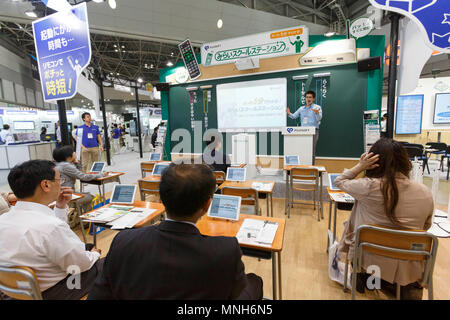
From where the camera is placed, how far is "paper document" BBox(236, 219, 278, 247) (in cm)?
146

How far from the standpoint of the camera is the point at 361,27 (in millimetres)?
4484

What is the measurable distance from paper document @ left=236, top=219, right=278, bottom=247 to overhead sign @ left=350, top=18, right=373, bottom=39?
4.80 meters

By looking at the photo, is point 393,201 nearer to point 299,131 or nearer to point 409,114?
point 299,131

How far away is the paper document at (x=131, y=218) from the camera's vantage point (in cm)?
173

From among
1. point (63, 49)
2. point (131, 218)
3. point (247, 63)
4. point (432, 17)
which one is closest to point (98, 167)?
point (63, 49)

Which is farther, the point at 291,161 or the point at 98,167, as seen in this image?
the point at 291,161

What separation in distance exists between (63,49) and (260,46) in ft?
14.6

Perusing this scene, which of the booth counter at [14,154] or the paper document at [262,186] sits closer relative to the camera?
the paper document at [262,186]

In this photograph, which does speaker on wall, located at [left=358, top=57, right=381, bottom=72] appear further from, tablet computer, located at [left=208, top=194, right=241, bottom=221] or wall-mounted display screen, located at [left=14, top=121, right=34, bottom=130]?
wall-mounted display screen, located at [left=14, top=121, right=34, bottom=130]

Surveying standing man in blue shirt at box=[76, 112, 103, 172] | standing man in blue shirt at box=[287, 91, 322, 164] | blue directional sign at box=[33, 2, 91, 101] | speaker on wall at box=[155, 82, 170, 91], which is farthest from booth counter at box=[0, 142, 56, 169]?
standing man in blue shirt at box=[287, 91, 322, 164]

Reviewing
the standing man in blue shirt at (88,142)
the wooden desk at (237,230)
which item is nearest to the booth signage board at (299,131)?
the wooden desk at (237,230)

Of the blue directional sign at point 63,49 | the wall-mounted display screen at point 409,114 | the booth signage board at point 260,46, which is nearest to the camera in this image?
the blue directional sign at point 63,49

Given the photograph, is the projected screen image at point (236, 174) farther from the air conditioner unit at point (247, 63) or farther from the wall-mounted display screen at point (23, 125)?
the wall-mounted display screen at point (23, 125)

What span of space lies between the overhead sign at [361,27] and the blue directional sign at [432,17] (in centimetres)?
278
